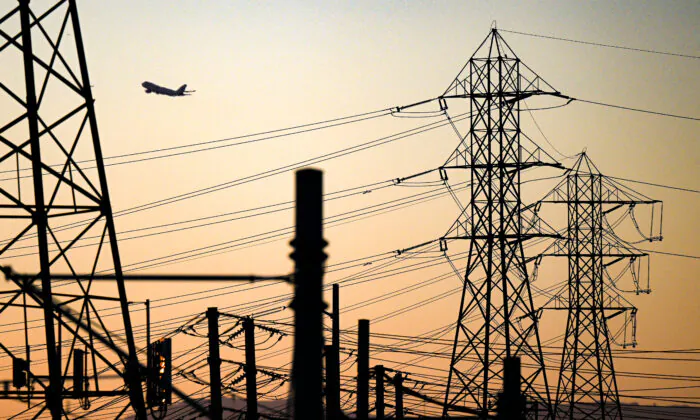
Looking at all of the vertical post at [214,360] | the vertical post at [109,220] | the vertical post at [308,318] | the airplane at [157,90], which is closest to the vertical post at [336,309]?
the vertical post at [214,360]

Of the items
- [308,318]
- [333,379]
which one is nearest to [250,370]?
[333,379]

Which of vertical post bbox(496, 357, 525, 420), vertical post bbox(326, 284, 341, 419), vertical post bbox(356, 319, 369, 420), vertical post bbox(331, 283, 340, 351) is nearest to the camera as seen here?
vertical post bbox(496, 357, 525, 420)

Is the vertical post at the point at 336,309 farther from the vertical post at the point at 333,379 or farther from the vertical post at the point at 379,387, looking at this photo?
the vertical post at the point at 379,387

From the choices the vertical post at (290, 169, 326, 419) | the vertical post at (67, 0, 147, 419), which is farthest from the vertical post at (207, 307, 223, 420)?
the vertical post at (290, 169, 326, 419)

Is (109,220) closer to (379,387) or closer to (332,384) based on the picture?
(332,384)

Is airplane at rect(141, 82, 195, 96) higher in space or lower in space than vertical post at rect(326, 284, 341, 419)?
higher

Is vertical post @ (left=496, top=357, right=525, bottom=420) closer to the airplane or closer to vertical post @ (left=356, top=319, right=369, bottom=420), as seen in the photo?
vertical post @ (left=356, top=319, right=369, bottom=420)

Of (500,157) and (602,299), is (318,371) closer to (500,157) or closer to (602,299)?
(500,157)
